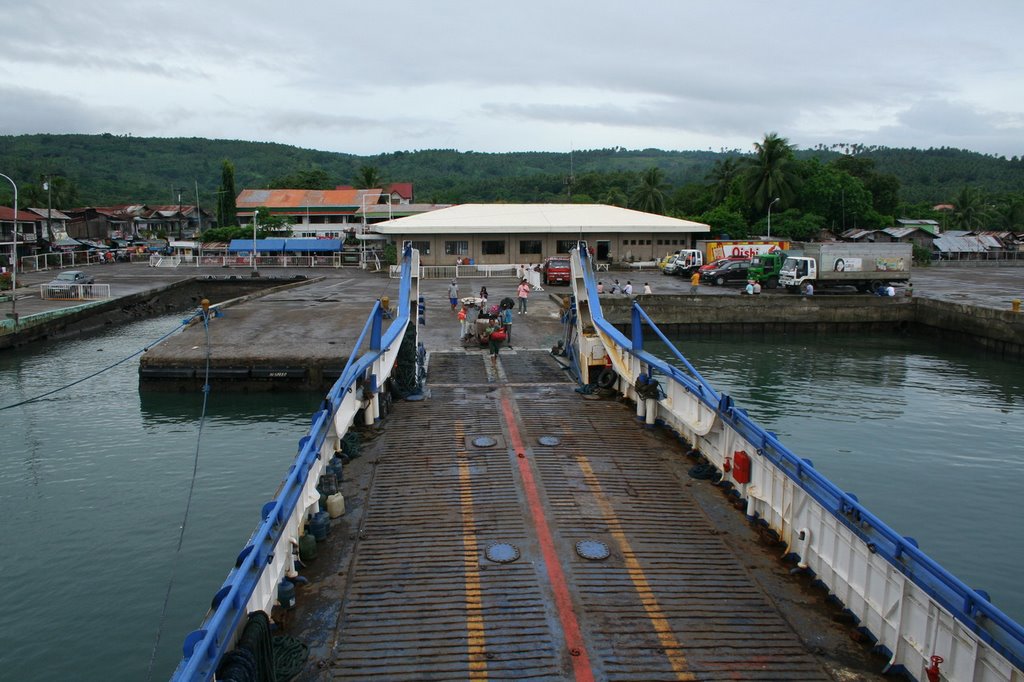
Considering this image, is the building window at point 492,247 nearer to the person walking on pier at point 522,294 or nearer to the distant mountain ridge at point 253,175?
the person walking on pier at point 522,294

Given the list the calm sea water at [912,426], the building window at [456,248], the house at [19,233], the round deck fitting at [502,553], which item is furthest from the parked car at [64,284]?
the round deck fitting at [502,553]

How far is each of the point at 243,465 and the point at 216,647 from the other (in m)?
11.5

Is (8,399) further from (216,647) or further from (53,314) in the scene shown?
(216,647)

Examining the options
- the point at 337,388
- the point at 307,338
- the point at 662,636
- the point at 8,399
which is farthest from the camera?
the point at 307,338

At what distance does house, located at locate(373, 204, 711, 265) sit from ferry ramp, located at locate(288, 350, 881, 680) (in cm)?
3951

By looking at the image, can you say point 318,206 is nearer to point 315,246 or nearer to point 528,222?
point 315,246

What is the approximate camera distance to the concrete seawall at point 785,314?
1420 inches

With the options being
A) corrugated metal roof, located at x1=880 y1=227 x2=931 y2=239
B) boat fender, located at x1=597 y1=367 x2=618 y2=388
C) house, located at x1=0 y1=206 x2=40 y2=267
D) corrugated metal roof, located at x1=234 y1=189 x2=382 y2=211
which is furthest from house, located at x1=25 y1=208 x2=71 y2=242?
corrugated metal roof, located at x1=880 y1=227 x2=931 y2=239

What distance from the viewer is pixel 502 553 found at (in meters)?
8.49

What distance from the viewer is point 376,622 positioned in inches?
283

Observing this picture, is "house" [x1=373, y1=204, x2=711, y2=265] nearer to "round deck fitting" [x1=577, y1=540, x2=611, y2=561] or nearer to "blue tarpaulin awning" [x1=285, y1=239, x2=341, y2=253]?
"blue tarpaulin awning" [x1=285, y1=239, x2=341, y2=253]

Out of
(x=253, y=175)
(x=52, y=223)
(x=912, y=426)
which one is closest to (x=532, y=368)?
(x=912, y=426)

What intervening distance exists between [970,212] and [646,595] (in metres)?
102

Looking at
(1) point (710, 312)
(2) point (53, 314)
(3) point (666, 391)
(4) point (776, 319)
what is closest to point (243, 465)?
(3) point (666, 391)
